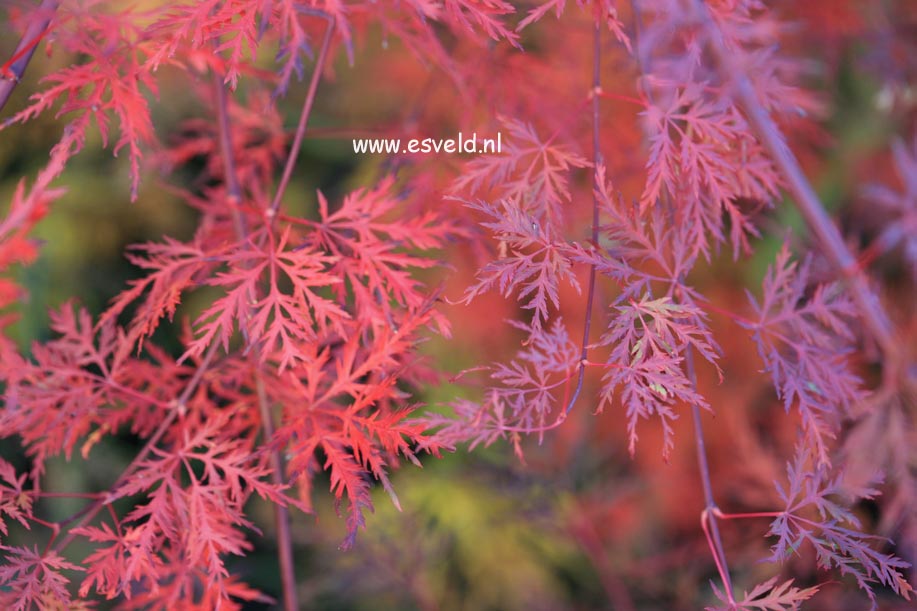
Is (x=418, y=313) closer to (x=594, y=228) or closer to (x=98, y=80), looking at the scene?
(x=594, y=228)

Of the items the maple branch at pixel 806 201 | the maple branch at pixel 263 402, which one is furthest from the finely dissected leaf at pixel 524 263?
the maple branch at pixel 263 402

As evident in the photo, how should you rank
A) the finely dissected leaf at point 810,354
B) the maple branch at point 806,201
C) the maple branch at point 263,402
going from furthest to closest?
the maple branch at point 263,402, the finely dissected leaf at point 810,354, the maple branch at point 806,201

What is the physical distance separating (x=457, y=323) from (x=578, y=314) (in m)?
0.27

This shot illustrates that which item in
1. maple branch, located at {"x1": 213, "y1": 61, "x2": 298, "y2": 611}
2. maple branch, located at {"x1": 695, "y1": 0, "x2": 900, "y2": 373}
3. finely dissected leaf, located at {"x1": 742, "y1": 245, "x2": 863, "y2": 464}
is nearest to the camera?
maple branch, located at {"x1": 695, "y1": 0, "x2": 900, "y2": 373}

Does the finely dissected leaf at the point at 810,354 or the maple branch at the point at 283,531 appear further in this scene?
the maple branch at the point at 283,531

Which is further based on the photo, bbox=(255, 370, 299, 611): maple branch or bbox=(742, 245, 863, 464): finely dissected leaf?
bbox=(255, 370, 299, 611): maple branch

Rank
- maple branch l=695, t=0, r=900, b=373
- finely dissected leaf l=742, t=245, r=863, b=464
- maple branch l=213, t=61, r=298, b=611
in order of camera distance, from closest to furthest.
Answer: maple branch l=695, t=0, r=900, b=373, finely dissected leaf l=742, t=245, r=863, b=464, maple branch l=213, t=61, r=298, b=611

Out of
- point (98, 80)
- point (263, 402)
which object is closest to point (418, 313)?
point (263, 402)

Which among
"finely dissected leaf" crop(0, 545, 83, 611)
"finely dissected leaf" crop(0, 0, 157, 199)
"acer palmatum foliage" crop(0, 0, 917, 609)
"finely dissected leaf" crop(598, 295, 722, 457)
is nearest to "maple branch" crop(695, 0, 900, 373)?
"acer palmatum foliage" crop(0, 0, 917, 609)

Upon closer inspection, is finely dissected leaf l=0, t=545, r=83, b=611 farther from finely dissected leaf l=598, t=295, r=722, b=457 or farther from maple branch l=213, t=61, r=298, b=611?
finely dissected leaf l=598, t=295, r=722, b=457

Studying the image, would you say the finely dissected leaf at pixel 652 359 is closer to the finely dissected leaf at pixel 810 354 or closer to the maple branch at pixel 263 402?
the finely dissected leaf at pixel 810 354

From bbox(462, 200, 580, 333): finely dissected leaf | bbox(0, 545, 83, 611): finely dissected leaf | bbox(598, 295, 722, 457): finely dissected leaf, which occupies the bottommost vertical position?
bbox(0, 545, 83, 611): finely dissected leaf

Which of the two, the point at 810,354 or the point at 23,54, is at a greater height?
the point at 23,54

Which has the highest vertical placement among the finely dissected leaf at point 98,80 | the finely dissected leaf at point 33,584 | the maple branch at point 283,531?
the finely dissected leaf at point 98,80
